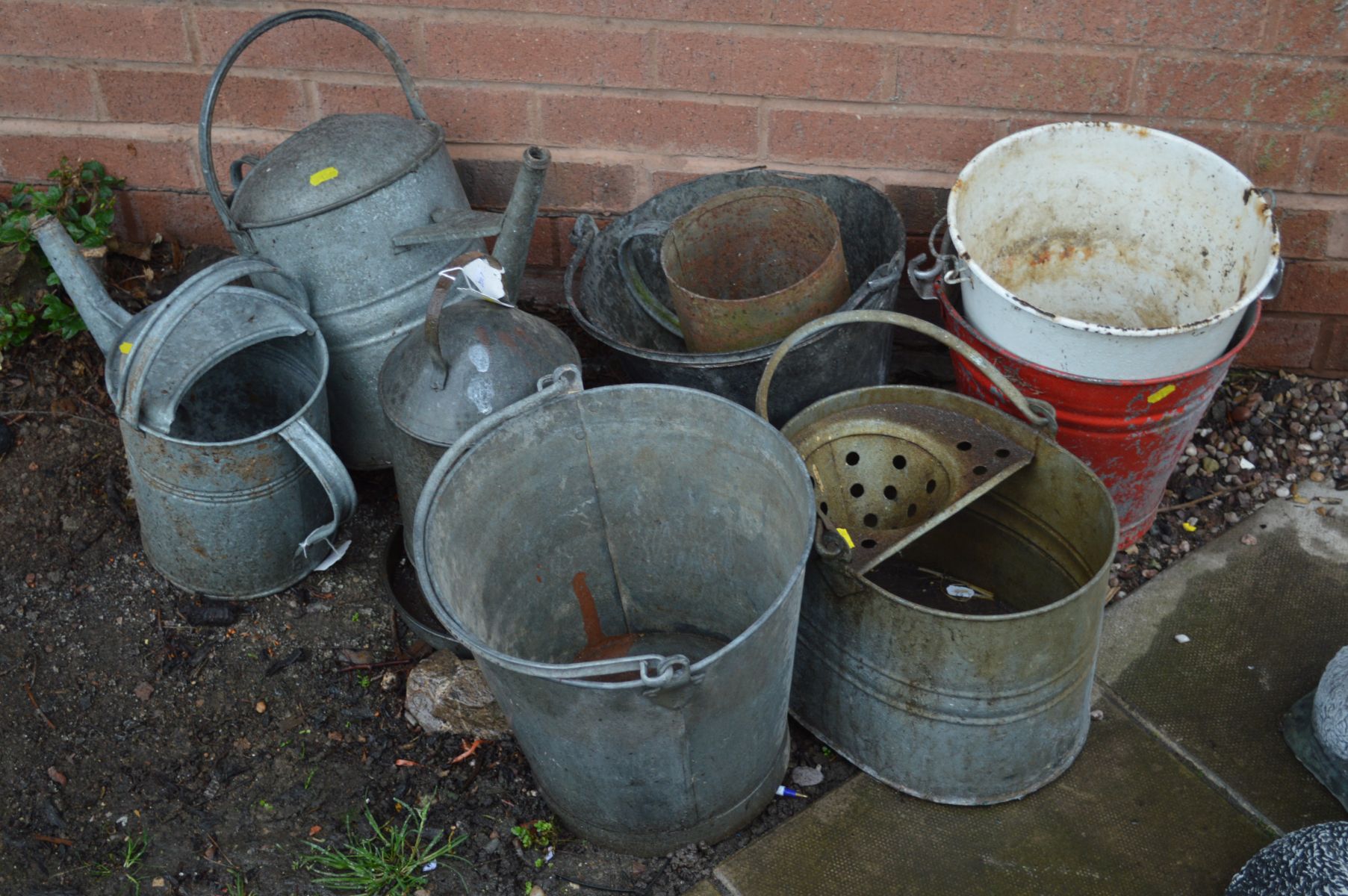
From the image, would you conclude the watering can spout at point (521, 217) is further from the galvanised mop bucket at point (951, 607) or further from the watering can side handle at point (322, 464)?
the galvanised mop bucket at point (951, 607)

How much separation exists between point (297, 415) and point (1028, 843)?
176 cm

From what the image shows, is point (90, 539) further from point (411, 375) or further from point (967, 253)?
point (967, 253)

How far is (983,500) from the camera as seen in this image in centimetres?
258

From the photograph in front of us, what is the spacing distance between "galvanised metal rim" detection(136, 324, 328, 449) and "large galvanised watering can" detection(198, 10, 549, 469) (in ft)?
0.37

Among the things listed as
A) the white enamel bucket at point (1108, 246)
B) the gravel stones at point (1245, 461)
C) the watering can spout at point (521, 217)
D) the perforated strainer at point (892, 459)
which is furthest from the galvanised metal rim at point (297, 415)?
the gravel stones at point (1245, 461)

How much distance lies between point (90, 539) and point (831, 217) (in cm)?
203

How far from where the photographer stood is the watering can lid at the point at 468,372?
7.76 ft

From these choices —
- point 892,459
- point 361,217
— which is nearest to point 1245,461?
point 892,459

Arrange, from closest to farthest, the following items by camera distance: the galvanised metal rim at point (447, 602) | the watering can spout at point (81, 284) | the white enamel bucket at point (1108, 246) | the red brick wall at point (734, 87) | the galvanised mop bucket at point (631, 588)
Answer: the galvanised metal rim at point (447, 602)
the galvanised mop bucket at point (631, 588)
the white enamel bucket at point (1108, 246)
the watering can spout at point (81, 284)
the red brick wall at point (734, 87)

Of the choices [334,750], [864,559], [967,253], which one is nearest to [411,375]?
[334,750]

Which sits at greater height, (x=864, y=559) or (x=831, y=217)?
(x=831, y=217)

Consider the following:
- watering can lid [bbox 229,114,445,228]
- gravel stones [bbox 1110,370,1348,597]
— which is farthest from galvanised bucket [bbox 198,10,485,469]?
gravel stones [bbox 1110,370,1348,597]

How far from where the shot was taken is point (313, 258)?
8.84 feet

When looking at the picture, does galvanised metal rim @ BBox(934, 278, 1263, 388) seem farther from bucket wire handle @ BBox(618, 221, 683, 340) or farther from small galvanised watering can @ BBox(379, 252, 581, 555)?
small galvanised watering can @ BBox(379, 252, 581, 555)
